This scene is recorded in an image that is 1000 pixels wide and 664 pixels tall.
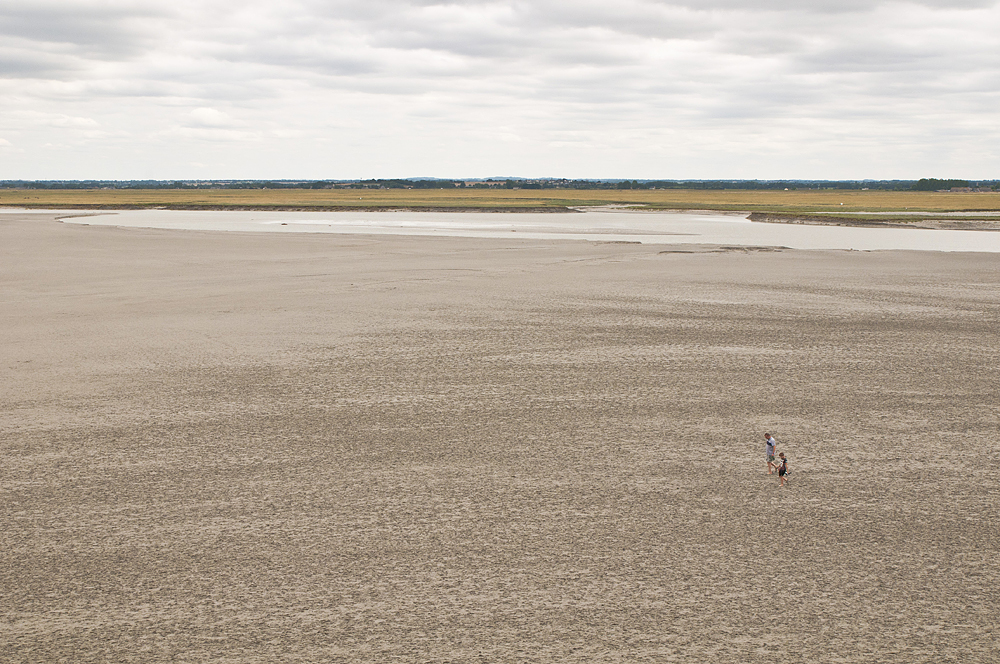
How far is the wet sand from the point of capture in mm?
6863

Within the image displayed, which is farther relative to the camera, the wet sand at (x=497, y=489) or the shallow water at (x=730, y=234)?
the shallow water at (x=730, y=234)

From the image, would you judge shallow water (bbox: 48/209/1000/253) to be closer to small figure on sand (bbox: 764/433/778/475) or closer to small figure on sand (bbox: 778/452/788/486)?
small figure on sand (bbox: 764/433/778/475)

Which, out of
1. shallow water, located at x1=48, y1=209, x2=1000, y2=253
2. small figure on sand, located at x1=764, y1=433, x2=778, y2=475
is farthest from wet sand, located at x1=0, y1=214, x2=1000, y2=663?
shallow water, located at x1=48, y1=209, x2=1000, y2=253

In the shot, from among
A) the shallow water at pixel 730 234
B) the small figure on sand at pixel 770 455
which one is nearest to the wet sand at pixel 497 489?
the small figure on sand at pixel 770 455

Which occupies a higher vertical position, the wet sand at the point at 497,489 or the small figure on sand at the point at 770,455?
the small figure on sand at the point at 770,455

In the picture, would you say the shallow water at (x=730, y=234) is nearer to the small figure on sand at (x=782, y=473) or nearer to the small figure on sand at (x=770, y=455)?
the small figure on sand at (x=770, y=455)

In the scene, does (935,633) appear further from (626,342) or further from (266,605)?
(626,342)

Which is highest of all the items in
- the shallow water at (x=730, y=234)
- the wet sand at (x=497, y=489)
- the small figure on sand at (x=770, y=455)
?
the shallow water at (x=730, y=234)

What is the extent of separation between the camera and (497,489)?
9.73 m

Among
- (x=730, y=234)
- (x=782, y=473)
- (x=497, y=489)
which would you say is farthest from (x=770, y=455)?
(x=730, y=234)

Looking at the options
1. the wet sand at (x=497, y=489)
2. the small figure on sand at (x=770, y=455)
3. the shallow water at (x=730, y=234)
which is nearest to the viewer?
the wet sand at (x=497, y=489)

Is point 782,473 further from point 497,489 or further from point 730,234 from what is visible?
point 730,234

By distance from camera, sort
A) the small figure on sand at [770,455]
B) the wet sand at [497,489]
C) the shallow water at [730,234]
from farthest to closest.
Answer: the shallow water at [730,234]
the small figure on sand at [770,455]
the wet sand at [497,489]

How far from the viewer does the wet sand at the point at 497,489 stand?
6.86m
